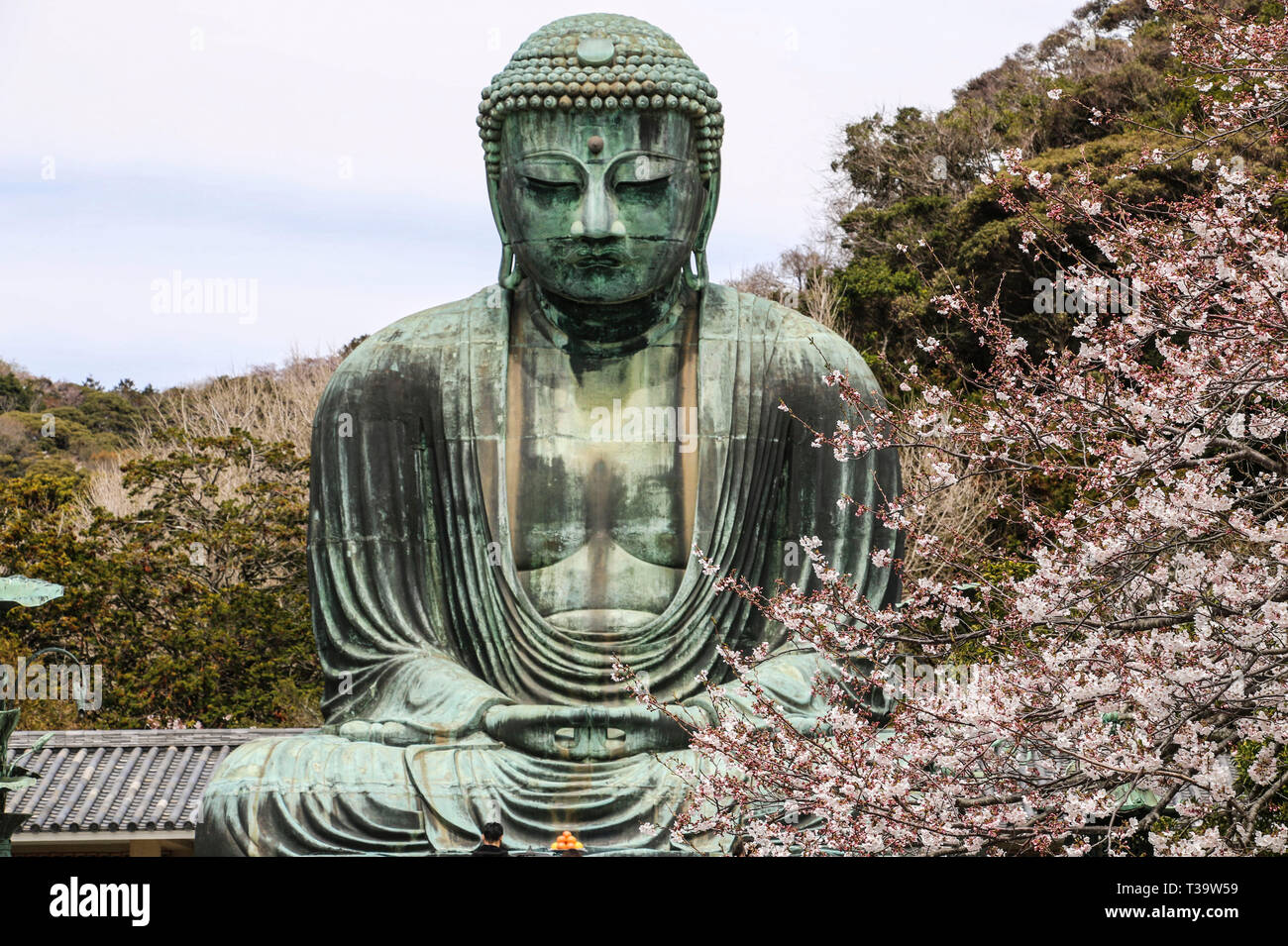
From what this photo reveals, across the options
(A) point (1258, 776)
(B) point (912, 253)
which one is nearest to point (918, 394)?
(B) point (912, 253)

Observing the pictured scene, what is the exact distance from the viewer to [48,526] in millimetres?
24641

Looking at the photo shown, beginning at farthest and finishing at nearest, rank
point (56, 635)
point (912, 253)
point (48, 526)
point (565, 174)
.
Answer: point (912, 253) < point (48, 526) < point (56, 635) < point (565, 174)

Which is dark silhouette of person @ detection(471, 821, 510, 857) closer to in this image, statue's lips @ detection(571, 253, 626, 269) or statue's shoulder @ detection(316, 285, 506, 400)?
statue's shoulder @ detection(316, 285, 506, 400)

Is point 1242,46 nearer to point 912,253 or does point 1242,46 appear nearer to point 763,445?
point 763,445

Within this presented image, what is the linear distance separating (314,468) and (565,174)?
1.69 meters

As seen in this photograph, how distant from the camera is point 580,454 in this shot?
7.81 meters

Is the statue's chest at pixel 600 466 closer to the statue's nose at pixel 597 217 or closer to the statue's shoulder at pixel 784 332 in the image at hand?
the statue's shoulder at pixel 784 332

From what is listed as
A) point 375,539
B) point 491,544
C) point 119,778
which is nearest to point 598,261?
point 491,544

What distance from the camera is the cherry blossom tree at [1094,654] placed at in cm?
621

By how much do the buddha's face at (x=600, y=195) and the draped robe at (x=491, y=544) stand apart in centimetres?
42

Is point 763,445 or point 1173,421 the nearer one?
point 1173,421

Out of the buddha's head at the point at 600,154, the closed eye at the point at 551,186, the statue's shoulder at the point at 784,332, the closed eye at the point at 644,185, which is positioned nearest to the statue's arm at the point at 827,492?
the statue's shoulder at the point at 784,332

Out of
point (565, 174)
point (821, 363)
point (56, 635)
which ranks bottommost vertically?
point (56, 635)

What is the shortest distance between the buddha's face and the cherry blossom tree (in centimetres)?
104
